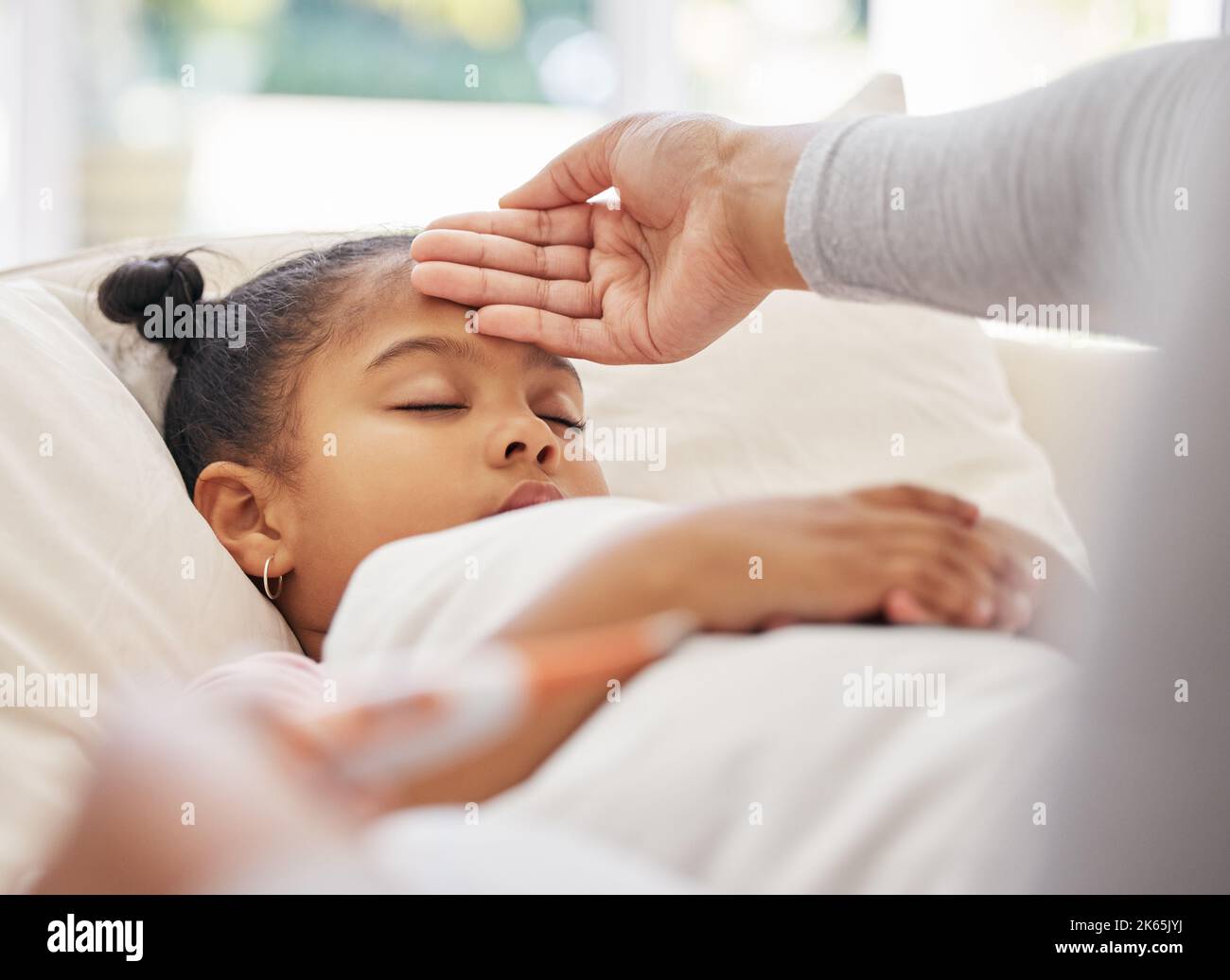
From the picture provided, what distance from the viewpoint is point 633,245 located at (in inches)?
34.6

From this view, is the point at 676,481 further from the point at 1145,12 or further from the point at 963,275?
the point at 1145,12

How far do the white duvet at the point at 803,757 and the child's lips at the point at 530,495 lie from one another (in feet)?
0.89

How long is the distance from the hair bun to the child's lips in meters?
0.37

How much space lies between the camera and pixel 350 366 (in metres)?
0.76

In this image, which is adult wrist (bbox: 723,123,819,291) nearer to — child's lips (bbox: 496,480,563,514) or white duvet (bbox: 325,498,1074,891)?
child's lips (bbox: 496,480,563,514)

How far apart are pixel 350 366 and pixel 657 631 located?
43 cm

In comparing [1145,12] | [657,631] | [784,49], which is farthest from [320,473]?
[1145,12]

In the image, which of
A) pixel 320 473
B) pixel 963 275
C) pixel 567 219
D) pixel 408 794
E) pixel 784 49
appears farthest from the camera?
pixel 784 49

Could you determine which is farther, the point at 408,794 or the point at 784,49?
the point at 784,49

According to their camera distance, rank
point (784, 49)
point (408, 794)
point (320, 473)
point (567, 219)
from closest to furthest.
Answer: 1. point (408, 794)
2. point (320, 473)
3. point (567, 219)
4. point (784, 49)

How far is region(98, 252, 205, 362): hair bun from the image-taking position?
0.91 meters

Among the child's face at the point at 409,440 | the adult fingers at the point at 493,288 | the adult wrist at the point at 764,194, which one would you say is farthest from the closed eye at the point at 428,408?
the adult wrist at the point at 764,194
